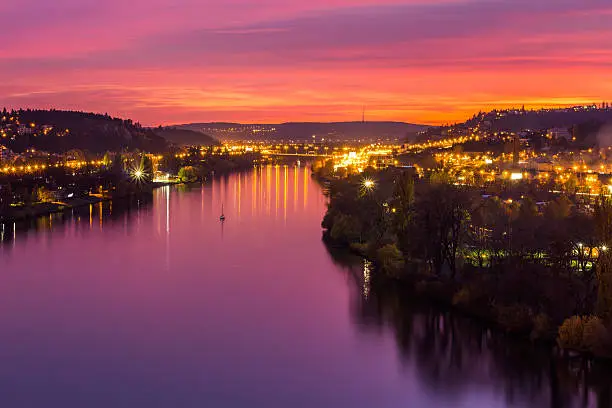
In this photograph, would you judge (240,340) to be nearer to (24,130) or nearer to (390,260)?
(390,260)

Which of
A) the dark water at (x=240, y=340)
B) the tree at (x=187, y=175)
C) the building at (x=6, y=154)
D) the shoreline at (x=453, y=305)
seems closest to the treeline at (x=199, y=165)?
the tree at (x=187, y=175)

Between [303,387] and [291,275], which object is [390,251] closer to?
[291,275]

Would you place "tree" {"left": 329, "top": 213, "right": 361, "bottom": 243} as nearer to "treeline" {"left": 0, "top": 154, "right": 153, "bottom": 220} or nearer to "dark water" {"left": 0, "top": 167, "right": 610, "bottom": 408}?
"dark water" {"left": 0, "top": 167, "right": 610, "bottom": 408}

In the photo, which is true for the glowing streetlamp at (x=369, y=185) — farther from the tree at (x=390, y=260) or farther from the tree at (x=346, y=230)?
Answer: the tree at (x=390, y=260)

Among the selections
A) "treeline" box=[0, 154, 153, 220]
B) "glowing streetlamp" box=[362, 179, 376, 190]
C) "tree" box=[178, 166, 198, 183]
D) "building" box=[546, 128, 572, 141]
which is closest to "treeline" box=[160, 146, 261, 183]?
"tree" box=[178, 166, 198, 183]

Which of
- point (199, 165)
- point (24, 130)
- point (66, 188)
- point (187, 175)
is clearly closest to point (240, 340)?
point (66, 188)

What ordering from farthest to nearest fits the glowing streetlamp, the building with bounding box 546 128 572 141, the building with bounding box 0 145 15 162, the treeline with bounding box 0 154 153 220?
the building with bounding box 546 128 572 141 → the building with bounding box 0 145 15 162 → the treeline with bounding box 0 154 153 220 → the glowing streetlamp
